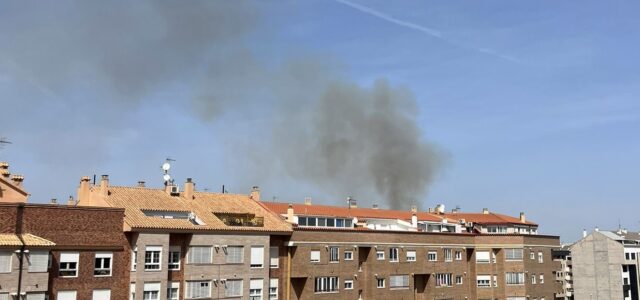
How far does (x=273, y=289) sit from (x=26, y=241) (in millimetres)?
22587

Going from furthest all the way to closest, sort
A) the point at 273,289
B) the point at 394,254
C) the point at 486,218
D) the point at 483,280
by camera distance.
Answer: the point at 486,218 < the point at 483,280 < the point at 394,254 < the point at 273,289

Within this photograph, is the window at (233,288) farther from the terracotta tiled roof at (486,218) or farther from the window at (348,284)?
the terracotta tiled roof at (486,218)

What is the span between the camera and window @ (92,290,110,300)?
150 feet

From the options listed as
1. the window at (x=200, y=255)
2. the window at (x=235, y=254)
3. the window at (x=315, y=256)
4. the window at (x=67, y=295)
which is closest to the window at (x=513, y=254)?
the window at (x=315, y=256)

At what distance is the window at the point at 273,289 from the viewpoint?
57.4m

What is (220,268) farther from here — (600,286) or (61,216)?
(600,286)

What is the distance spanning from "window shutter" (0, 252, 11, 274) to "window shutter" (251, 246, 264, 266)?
65.7ft

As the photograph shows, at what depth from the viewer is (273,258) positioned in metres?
58.1

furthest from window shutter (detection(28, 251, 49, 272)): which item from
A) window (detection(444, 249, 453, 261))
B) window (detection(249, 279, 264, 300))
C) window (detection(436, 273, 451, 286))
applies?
window (detection(444, 249, 453, 261))

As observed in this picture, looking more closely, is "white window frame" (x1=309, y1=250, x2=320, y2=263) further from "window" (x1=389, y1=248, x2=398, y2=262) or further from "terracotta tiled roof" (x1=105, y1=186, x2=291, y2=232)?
"window" (x1=389, y1=248, x2=398, y2=262)

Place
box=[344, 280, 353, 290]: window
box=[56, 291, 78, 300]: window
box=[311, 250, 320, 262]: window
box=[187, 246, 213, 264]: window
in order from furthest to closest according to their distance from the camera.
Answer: box=[344, 280, 353, 290]: window, box=[311, 250, 320, 262]: window, box=[187, 246, 213, 264]: window, box=[56, 291, 78, 300]: window

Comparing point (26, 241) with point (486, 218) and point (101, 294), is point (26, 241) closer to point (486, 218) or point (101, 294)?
point (101, 294)

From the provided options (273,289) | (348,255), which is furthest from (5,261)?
(348,255)

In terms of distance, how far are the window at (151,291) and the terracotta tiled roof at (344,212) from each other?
1629 centimetres
